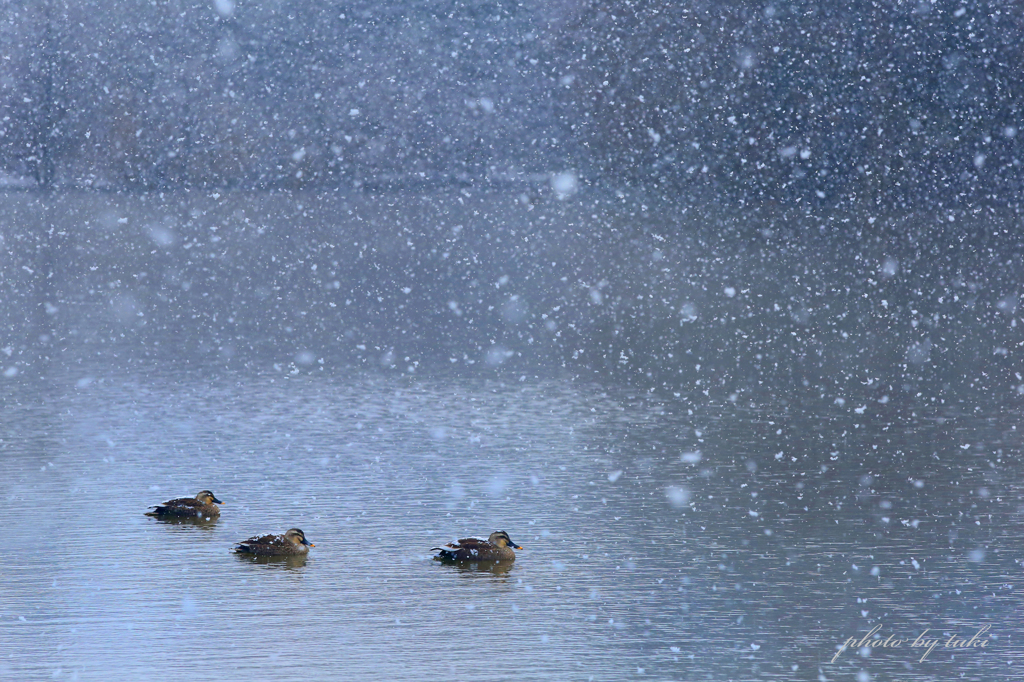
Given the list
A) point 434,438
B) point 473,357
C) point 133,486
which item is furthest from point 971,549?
point 473,357

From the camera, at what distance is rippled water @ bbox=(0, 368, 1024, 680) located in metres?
9.95

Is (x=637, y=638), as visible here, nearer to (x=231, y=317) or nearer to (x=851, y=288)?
(x=231, y=317)

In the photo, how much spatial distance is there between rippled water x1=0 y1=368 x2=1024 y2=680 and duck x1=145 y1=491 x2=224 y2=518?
7.0 inches

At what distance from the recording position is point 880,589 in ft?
36.7

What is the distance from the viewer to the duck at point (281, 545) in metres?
11.9

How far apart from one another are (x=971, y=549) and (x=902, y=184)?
202ft

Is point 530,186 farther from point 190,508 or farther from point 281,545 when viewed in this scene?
point 281,545
